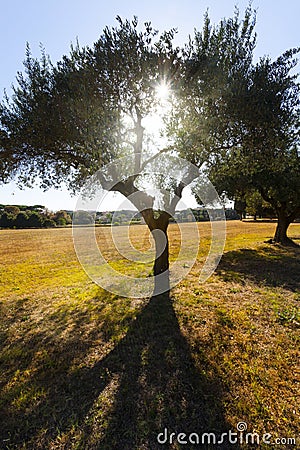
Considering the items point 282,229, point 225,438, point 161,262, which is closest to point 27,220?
point 282,229

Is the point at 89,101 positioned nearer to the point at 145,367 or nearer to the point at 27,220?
the point at 145,367

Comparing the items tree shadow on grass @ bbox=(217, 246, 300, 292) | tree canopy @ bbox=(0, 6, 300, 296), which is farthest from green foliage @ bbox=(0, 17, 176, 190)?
tree shadow on grass @ bbox=(217, 246, 300, 292)

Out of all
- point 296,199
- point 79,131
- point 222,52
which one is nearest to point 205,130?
point 222,52

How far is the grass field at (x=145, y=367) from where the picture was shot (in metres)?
2.97

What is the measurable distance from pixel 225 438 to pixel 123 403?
1.48 metres

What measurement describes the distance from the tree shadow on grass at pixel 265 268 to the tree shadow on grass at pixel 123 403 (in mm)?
6362

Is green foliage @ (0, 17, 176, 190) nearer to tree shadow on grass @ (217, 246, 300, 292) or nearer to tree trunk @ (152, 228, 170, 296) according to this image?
tree trunk @ (152, 228, 170, 296)

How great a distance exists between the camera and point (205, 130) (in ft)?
22.5

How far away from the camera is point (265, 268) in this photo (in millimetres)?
11711

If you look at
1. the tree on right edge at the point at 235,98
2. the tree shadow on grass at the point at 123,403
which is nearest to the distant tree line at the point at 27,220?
the tree on right edge at the point at 235,98

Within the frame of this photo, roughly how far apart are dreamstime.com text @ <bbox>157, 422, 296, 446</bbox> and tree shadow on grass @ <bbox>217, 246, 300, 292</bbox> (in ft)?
22.2

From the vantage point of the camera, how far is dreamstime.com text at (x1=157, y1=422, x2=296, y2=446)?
9.03 feet

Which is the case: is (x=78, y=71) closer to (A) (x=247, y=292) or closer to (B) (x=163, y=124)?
(B) (x=163, y=124)

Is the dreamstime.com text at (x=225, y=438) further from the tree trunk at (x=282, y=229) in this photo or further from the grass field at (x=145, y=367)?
the tree trunk at (x=282, y=229)
